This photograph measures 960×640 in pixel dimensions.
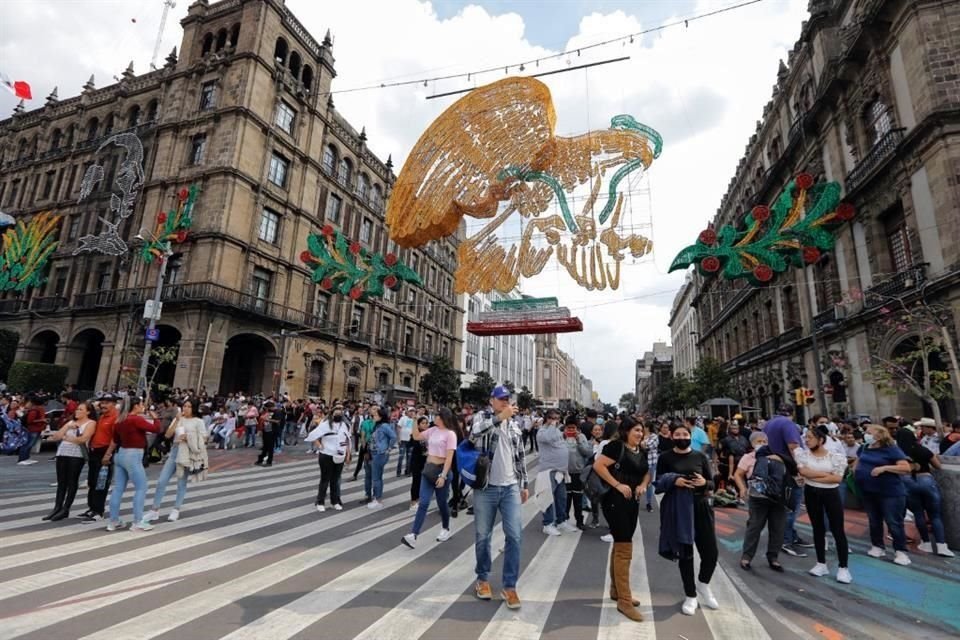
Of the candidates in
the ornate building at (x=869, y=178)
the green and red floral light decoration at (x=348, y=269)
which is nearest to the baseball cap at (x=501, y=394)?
the green and red floral light decoration at (x=348, y=269)

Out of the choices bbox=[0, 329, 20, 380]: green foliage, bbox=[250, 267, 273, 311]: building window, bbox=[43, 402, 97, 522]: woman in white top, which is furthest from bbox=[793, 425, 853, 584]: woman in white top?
bbox=[0, 329, 20, 380]: green foliage

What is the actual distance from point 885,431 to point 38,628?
9389 mm

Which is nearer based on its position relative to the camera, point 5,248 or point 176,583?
point 176,583

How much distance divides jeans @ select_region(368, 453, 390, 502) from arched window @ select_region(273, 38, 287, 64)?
30665 mm

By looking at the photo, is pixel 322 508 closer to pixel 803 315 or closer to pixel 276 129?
pixel 803 315

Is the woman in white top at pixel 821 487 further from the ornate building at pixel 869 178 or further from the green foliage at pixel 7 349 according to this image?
the green foliage at pixel 7 349

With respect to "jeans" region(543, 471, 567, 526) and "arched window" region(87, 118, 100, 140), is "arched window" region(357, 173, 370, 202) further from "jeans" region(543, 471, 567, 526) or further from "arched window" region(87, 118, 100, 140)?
"jeans" region(543, 471, 567, 526)

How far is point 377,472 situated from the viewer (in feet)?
27.8

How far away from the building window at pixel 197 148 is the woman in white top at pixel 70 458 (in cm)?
2615

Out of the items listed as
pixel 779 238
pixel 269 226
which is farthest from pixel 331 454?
pixel 269 226

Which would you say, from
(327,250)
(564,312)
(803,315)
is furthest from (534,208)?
(803,315)

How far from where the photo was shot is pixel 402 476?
41.6 feet

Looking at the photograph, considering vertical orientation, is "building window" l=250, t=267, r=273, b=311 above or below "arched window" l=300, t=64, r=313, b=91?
below

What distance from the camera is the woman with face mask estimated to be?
604cm
